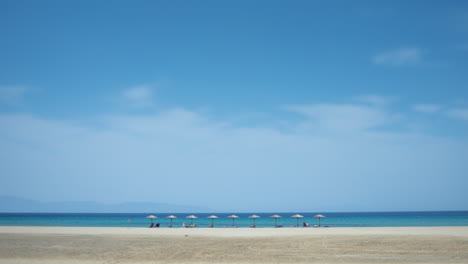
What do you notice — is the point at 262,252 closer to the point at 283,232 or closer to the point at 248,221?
the point at 283,232

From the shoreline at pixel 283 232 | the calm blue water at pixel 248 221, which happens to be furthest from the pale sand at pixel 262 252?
the calm blue water at pixel 248 221

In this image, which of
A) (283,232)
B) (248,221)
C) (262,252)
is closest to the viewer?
(262,252)

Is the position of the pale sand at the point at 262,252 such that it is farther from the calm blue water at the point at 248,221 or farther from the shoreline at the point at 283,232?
the calm blue water at the point at 248,221

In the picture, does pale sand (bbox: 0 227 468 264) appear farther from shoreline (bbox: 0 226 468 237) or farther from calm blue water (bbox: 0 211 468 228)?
calm blue water (bbox: 0 211 468 228)

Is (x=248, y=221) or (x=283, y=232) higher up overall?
(x=283, y=232)

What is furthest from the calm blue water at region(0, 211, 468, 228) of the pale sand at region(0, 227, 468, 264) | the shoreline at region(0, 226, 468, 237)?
the pale sand at region(0, 227, 468, 264)

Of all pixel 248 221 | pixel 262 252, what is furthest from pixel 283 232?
pixel 248 221

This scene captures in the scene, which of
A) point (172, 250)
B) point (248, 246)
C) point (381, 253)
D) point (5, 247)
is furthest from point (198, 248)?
point (5, 247)

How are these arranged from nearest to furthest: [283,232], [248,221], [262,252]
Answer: [262,252], [283,232], [248,221]

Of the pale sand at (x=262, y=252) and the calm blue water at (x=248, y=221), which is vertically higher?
the pale sand at (x=262, y=252)

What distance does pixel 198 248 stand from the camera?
19.5 m

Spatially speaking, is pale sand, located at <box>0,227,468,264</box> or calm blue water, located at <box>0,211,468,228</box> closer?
pale sand, located at <box>0,227,468,264</box>

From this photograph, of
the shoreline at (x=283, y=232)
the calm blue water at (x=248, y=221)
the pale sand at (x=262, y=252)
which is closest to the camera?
the pale sand at (x=262, y=252)

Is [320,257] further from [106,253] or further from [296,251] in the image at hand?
[106,253]
